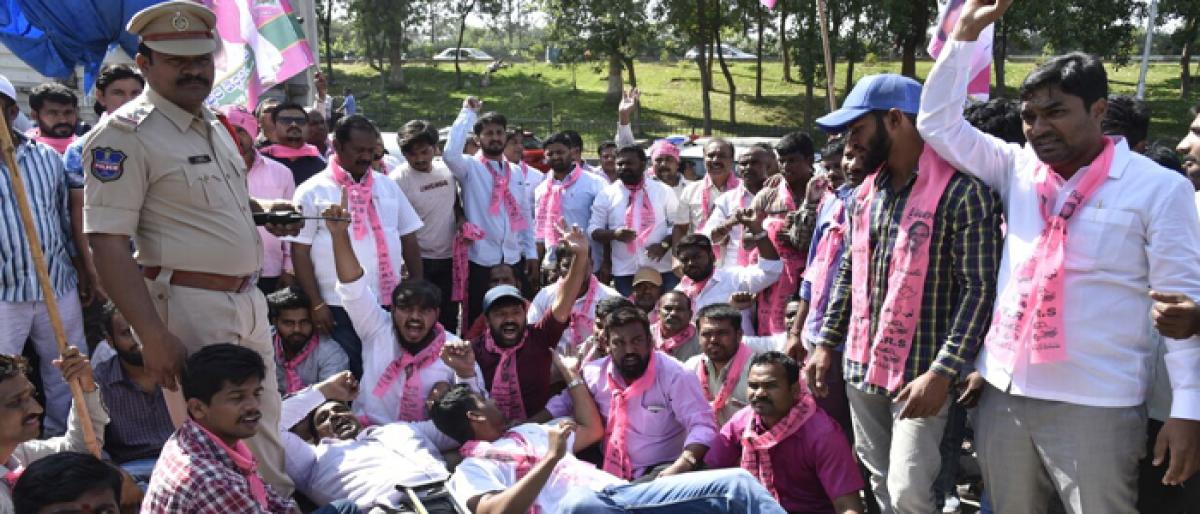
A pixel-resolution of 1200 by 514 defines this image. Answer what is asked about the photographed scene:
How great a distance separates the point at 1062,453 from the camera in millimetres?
2809

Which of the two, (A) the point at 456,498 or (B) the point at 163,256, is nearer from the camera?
(B) the point at 163,256

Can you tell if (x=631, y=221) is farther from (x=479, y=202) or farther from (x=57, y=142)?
(x=57, y=142)

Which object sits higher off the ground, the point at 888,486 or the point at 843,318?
the point at 843,318

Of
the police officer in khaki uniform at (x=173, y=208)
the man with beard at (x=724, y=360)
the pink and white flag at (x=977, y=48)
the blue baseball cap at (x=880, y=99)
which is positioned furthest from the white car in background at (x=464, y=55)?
the blue baseball cap at (x=880, y=99)

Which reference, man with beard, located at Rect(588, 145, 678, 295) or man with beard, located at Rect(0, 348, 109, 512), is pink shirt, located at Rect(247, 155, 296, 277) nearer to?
man with beard, located at Rect(0, 348, 109, 512)

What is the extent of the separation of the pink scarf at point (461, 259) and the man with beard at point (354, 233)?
0.91m

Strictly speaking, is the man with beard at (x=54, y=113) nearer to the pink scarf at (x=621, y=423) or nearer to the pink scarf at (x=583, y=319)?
the pink scarf at (x=583, y=319)

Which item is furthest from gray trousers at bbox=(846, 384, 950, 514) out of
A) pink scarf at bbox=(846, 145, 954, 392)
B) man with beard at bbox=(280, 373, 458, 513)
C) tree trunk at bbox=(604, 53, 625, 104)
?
tree trunk at bbox=(604, 53, 625, 104)

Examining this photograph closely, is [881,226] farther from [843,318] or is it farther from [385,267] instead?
[385,267]

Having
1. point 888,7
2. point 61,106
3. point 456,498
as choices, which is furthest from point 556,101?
point 456,498

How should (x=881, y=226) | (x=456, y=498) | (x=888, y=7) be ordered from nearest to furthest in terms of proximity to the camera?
(x=881, y=226)
(x=456, y=498)
(x=888, y=7)

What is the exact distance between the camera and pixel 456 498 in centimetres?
396

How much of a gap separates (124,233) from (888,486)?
2635 mm

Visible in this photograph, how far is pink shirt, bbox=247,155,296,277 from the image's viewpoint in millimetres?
5641
